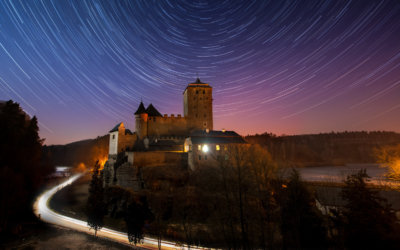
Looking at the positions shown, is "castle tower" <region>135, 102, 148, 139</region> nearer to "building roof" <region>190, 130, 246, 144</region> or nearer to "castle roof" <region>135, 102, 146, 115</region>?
"castle roof" <region>135, 102, 146, 115</region>

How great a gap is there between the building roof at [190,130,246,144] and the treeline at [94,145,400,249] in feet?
12.5

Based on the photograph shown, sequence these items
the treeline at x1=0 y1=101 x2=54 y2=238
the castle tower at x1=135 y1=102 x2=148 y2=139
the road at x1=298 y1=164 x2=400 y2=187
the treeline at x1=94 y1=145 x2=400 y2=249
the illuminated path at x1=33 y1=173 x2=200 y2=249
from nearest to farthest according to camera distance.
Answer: the treeline at x1=94 y1=145 x2=400 y2=249
the illuminated path at x1=33 y1=173 x2=200 y2=249
the treeline at x1=0 y1=101 x2=54 y2=238
the road at x1=298 y1=164 x2=400 y2=187
the castle tower at x1=135 y1=102 x2=148 y2=139

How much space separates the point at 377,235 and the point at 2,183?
148 feet

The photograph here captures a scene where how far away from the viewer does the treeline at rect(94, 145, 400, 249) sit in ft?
50.8

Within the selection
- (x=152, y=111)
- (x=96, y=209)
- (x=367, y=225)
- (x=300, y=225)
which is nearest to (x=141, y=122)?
(x=152, y=111)

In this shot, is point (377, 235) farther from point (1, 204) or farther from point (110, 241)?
Result: point (1, 204)

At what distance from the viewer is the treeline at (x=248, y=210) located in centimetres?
1548

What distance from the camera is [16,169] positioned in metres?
34.3

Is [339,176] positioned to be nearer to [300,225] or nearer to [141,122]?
[300,225]

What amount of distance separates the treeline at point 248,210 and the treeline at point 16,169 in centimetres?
1286

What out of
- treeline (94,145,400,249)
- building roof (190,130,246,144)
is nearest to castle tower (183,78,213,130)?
building roof (190,130,246,144)

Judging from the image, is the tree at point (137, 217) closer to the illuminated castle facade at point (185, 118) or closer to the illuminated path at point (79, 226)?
the illuminated path at point (79, 226)

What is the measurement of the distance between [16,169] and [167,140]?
95.6 ft

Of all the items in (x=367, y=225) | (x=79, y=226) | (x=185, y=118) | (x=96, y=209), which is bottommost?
(x=79, y=226)
